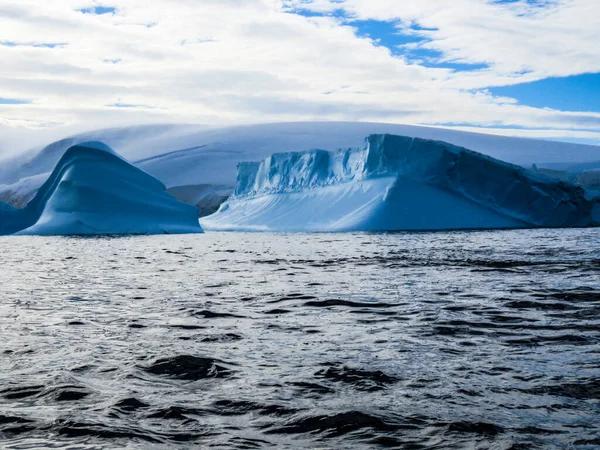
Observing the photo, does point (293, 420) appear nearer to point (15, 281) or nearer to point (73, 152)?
point (15, 281)

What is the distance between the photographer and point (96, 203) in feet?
69.5

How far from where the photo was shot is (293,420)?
2.90 m

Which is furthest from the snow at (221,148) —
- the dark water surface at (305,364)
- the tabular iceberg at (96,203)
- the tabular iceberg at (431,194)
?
the dark water surface at (305,364)

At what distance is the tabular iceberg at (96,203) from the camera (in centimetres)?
2098

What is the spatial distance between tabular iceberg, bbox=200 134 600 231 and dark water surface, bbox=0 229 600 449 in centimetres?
1527

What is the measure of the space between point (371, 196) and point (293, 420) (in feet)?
70.0

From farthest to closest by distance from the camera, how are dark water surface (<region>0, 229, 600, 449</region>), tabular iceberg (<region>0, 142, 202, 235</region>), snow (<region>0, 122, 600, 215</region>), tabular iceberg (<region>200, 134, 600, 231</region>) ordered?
snow (<region>0, 122, 600, 215</region>)
tabular iceberg (<region>200, 134, 600, 231</region>)
tabular iceberg (<region>0, 142, 202, 235</region>)
dark water surface (<region>0, 229, 600, 449</region>)

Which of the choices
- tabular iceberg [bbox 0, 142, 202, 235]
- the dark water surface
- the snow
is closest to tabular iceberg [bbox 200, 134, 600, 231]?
tabular iceberg [bbox 0, 142, 202, 235]

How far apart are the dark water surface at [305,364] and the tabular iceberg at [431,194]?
50.1ft

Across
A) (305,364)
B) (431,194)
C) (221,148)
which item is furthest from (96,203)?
(221,148)

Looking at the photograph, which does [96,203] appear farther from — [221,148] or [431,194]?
[221,148]

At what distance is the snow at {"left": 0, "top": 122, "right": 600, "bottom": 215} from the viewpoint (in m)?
48.8

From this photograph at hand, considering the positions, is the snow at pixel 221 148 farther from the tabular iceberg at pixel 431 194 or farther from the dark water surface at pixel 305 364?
the dark water surface at pixel 305 364

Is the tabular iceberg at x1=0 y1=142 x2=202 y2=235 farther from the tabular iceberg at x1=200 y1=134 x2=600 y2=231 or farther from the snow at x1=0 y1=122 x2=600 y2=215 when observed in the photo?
the snow at x1=0 y1=122 x2=600 y2=215
